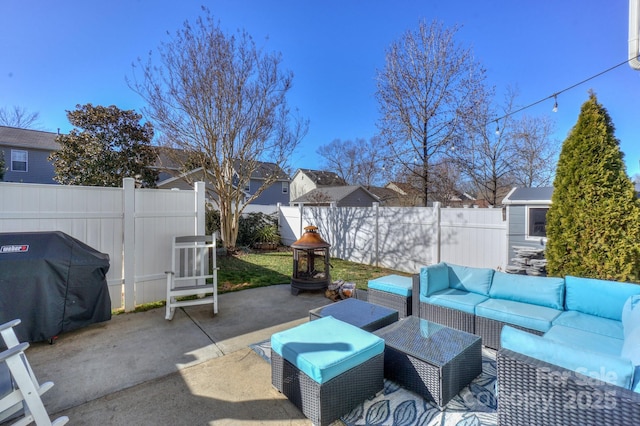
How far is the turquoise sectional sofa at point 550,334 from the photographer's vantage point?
4.75 ft

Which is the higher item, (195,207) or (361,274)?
(195,207)

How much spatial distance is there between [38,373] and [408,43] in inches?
456

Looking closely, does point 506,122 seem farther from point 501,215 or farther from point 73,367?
point 73,367

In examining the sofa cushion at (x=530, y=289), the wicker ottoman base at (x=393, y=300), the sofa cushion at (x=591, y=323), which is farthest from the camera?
the wicker ottoman base at (x=393, y=300)

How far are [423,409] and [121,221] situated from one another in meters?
4.57

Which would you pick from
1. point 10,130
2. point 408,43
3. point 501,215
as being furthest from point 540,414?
point 10,130

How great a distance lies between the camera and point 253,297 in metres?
5.07

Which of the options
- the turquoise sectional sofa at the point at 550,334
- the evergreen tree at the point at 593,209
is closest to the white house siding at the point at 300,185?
the evergreen tree at the point at 593,209

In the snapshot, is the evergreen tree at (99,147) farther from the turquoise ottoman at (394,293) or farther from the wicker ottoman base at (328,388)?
the wicker ottoman base at (328,388)

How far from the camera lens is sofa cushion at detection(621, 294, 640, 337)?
7.30 ft

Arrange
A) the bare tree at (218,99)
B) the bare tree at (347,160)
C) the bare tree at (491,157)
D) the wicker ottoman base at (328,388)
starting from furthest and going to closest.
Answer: the bare tree at (347,160) < the bare tree at (491,157) < the bare tree at (218,99) < the wicker ottoman base at (328,388)

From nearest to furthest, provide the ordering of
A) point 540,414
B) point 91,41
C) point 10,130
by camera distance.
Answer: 1. point 540,414
2. point 91,41
3. point 10,130

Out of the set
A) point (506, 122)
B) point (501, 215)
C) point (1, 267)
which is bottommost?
point (1, 267)

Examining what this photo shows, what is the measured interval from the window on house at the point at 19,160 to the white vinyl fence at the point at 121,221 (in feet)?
50.4
